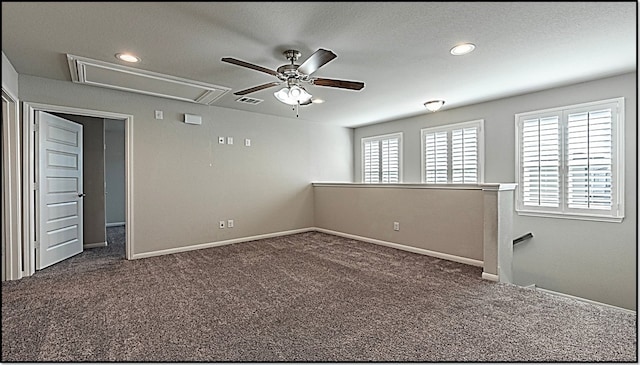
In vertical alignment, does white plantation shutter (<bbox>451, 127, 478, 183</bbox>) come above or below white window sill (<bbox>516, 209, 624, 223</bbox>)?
above

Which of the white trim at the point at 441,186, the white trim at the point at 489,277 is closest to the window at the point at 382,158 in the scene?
the white trim at the point at 441,186

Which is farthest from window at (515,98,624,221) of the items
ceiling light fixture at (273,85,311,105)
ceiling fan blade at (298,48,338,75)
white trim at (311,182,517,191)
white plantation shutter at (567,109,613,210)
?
ceiling fan blade at (298,48,338,75)

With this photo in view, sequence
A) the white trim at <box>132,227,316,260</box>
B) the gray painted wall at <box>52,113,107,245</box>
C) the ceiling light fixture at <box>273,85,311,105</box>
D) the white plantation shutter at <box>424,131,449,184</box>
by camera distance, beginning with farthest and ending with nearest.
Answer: the white plantation shutter at <box>424,131,449,184</box> → the gray painted wall at <box>52,113,107,245</box> → the white trim at <box>132,227,316,260</box> → the ceiling light fixture at <box>273,85,311,105</box>

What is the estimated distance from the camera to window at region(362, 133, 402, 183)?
20.9 ft

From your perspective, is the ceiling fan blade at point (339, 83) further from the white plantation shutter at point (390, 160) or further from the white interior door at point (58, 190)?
the white plantation shutter at point (390, 160)

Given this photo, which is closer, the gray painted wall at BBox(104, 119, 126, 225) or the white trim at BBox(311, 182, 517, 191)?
the white trim at BBox(311, 182, 517, 191)

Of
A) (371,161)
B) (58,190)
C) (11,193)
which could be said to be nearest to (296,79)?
(11,193)

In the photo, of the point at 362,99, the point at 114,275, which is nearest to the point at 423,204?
the point at 362,99

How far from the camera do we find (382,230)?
5.09 metres

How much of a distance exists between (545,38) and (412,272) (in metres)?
2.52

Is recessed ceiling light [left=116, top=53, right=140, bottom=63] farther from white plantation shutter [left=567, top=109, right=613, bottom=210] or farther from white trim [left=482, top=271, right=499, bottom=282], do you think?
white plantation shutter [left=567, top=109, right=613, bottom=210]

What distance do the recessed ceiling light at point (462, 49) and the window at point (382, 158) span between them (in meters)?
3.22

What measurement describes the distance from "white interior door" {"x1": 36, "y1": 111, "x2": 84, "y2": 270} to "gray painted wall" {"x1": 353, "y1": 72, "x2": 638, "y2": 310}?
5.64 meters

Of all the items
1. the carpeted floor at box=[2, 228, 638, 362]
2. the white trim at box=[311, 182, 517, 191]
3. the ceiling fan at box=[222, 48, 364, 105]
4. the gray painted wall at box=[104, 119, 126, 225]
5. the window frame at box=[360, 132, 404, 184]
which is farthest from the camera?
the gray painted wall at box=[104, 119, 126, 225]
